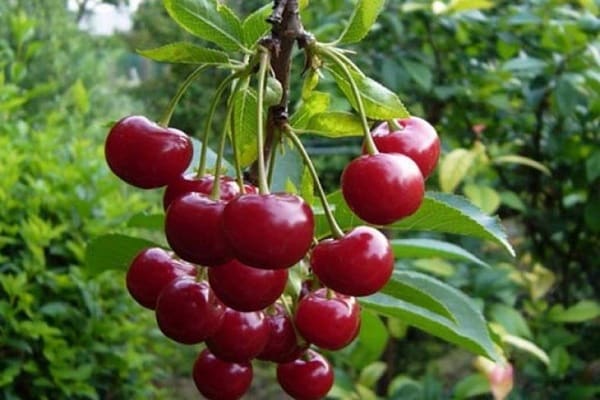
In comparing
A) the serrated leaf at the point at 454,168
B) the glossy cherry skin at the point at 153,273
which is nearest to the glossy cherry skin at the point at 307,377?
the glossy cherry skin at the point at 153,273

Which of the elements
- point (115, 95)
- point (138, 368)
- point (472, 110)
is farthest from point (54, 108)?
point (472, 110)

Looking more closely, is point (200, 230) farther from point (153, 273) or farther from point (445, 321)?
point (445, 321)

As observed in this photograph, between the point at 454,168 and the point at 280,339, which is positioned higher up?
the point at 280,339

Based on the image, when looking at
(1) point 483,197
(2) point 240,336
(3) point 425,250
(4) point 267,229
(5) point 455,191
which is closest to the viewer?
(4) point 267,229

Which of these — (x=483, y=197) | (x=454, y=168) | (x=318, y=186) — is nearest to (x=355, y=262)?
(x=318, y=186)

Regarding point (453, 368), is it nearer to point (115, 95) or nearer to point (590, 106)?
point (590, 106)

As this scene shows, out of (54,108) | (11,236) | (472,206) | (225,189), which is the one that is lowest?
(54,108)

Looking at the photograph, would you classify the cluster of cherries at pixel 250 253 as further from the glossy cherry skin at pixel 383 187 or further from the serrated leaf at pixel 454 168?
the serrated leaf at pixel 454 168
